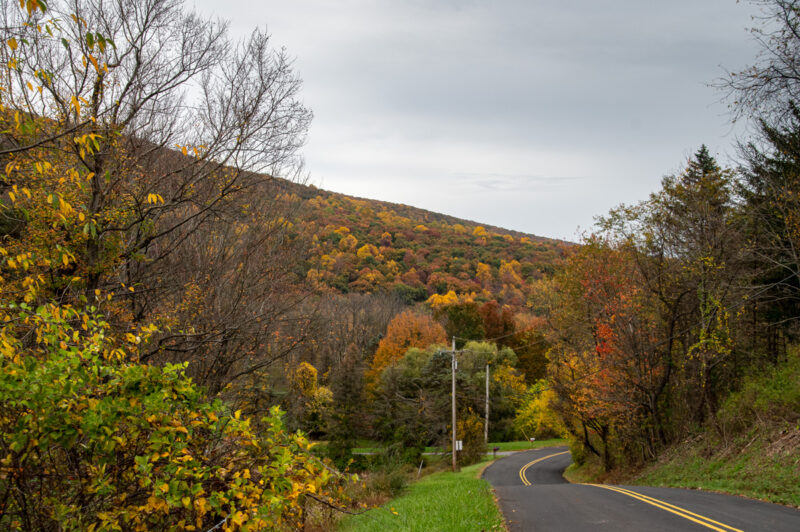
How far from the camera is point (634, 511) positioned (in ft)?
33.6

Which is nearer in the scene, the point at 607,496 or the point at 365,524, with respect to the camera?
the point at 365,524

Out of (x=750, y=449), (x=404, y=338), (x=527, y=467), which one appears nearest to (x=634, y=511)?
(x=750, y=449)

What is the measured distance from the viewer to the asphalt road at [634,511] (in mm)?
8680

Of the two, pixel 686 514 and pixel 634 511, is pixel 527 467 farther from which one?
pixel 686 514

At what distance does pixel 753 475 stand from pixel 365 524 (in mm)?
10689

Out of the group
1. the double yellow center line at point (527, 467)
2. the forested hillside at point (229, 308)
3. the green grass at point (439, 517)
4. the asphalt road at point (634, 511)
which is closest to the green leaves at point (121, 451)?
the forested hillside at point (229, 308)

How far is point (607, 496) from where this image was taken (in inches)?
504

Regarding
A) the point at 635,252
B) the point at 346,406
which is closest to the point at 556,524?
the point at 635,252

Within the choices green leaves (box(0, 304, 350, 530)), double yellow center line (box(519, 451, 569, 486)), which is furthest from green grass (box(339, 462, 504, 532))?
double yellow center line (box(519, 451, 569, 486))

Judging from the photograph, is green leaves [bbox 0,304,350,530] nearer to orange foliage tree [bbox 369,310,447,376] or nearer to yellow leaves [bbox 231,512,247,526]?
yellow leaves [bbox 231,512,247,526]

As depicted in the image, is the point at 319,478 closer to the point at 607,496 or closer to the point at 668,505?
the point at 668,505

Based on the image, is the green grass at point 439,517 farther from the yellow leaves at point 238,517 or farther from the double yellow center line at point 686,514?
the yellow leaves at point 238,517

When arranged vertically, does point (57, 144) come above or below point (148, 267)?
above

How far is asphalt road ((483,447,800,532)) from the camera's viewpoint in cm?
868
